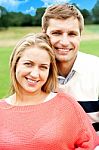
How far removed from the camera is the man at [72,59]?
7.47 ft

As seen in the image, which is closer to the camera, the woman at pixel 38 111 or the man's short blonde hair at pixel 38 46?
the woman at pixel 38 111

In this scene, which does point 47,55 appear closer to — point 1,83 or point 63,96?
point 63,96

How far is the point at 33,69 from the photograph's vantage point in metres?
2.07

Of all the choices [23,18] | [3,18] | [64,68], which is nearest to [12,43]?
[3,18]

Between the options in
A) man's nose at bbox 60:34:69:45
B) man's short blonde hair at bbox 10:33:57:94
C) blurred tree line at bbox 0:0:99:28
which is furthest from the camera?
blurred tree line at bbox 0:0:99:28

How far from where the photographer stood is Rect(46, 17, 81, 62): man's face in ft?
7.44

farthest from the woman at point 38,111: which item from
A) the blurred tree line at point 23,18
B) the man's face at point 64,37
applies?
the blurred tree line at point 23,18

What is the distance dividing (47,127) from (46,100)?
0.53 ft

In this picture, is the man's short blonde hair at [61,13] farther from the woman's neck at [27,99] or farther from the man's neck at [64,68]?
the woman's neck at [27,99]

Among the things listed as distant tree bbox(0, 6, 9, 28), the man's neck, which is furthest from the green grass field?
the man's neck

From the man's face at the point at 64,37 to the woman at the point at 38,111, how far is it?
0.12 meters

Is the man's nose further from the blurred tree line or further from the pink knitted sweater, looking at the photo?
the blurred tree line

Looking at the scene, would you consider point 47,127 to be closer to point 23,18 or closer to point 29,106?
point 29,106

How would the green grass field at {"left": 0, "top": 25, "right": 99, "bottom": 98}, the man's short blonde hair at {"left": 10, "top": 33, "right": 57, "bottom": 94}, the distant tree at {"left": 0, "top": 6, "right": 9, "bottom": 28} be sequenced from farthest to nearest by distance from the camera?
the green grass field at {"left": 0, "top": 25, "right": 99, "bottom": 98} → the distant tree at {"left": 0, "top": 6, "right": 9, "bottom": 28} → the man's short blonde hair at {"left": 10, "top": 33, "right": 57, "bottom": 94}
